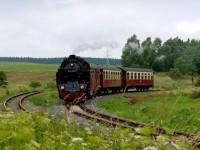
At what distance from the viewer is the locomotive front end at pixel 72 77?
34.8m

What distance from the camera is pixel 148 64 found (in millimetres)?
119875

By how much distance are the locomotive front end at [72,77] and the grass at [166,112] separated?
1.67 metres

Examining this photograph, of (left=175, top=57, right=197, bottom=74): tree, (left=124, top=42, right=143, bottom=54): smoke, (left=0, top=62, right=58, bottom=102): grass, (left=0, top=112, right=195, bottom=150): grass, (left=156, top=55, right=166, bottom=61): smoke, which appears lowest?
(left=0, top=62, right=58, bottom=102): grass

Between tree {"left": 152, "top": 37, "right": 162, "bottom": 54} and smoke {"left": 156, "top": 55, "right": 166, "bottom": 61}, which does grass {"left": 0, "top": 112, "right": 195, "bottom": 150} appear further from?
tree {"left": 152, "top": 37, "right": 162, "bottom": 54}

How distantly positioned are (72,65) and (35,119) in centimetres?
2875

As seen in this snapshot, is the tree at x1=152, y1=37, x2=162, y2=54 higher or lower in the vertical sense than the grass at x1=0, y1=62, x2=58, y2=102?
higher

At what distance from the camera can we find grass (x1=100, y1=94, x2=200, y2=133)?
6084 mm

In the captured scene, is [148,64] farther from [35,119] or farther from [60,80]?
[35,119]

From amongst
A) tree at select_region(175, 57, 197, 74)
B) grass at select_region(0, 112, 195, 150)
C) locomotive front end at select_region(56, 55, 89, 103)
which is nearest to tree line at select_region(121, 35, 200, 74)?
tree at select_region(175, 57, 197, 74)

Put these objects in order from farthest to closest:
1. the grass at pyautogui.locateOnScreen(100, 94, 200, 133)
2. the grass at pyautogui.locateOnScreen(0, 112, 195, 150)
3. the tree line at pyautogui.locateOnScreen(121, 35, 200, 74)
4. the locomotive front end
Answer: the tree line at pyautogui.locateOnScreen(121, 35, 200, 74) → the locomotive front end → the grass at pyautogui.locateOnScreen(100, 94, 200, 133) → the grass at pyautogui.locateOnScreen(0, 112, 195, 150)

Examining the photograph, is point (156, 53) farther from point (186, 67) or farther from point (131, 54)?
point (186, 67)

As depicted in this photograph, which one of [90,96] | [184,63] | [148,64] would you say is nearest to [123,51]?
A: [148,64]

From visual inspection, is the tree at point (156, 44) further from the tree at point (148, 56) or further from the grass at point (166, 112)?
the grass at point (166, 112)

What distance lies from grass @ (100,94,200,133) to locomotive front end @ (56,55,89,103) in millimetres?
1667
